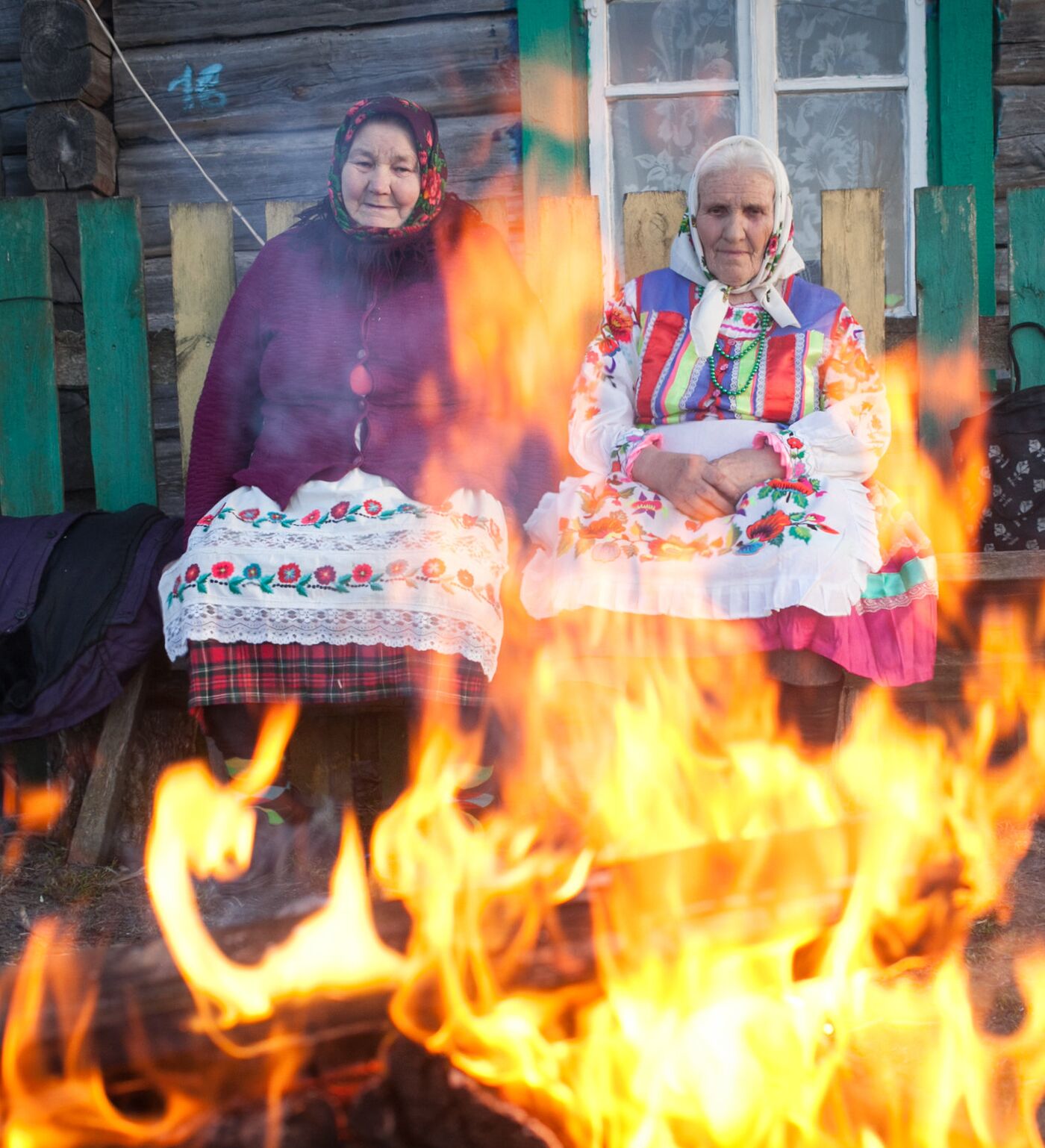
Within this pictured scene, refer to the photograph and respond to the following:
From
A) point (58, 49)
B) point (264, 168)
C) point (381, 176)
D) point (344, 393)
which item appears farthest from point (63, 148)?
point (344, 393)

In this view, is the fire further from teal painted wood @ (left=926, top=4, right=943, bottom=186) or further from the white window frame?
teal painted wood @ (left=926, top=4, right=943, bottom=186)

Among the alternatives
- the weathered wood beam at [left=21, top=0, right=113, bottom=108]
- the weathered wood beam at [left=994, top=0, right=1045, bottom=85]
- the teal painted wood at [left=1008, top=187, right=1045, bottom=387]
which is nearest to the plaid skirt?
the teal painted wood at [left=1008, top=187, right=1045, bottom=387]

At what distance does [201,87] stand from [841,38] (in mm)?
2675

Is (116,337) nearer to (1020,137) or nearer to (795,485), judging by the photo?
(795,485)

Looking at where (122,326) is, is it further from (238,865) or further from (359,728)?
(238,865)

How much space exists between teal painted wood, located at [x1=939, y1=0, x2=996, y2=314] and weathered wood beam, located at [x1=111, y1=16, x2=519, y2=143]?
1.72m

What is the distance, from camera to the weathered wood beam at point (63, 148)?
443 cm

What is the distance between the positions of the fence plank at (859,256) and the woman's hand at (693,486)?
948mm

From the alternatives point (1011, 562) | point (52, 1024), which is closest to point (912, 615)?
point (1011, 562)

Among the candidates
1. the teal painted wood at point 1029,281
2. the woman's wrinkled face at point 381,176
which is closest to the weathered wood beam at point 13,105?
the woman's wrinkled face at point 381,176

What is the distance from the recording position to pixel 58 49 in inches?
174

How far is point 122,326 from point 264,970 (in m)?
2.59

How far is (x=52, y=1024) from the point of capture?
1270 millimetres

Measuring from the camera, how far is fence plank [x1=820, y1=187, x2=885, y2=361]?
3348 mm
